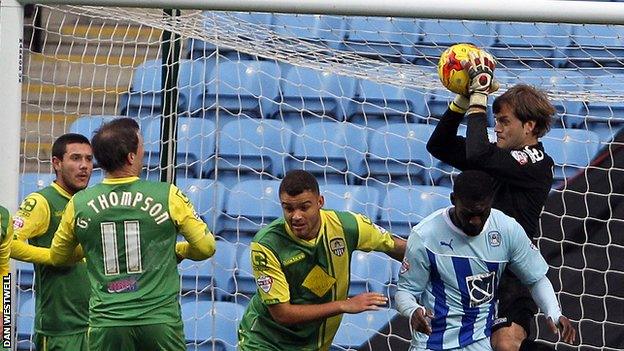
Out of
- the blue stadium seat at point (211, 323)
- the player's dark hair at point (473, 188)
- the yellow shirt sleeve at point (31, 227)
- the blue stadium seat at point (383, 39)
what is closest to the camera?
the player's dark hair at point (473, 188)

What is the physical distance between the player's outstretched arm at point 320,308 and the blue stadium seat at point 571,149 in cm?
252

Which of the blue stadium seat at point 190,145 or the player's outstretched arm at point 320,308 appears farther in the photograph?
the blue stadium seat at point 190,145

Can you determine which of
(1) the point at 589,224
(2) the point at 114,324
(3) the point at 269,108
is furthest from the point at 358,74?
(2) the point at 114,324

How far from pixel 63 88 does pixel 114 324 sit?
2.64 metres

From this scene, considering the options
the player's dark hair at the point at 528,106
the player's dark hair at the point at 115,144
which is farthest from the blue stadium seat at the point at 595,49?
the player's dark hair at the point at 115,144

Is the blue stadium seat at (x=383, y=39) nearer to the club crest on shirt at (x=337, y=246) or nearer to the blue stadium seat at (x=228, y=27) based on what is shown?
the blue stadium seat at (x=228, y=27)

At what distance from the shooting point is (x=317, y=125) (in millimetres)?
7086

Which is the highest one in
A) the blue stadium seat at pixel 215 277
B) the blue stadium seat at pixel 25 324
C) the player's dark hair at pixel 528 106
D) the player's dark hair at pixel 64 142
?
the player's dark hair at pixel 528 106

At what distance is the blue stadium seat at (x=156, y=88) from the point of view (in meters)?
6.84

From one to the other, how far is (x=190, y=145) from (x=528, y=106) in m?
2.71

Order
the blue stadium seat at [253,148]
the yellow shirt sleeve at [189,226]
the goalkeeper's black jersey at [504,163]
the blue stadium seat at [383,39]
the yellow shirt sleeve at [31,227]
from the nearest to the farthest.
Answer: the goalkeeper's black jersey at [504,163]
the yellow shirt sleeve at [189,226]
the yellow shirt sleeve at [31,227]
the blue stadium seat at [253,148]
the blue stadium seat at [383,39]

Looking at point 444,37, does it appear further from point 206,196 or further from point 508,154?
point 508,154

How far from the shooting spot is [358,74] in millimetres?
6148

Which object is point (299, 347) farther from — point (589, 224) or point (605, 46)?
point (605, 46)
